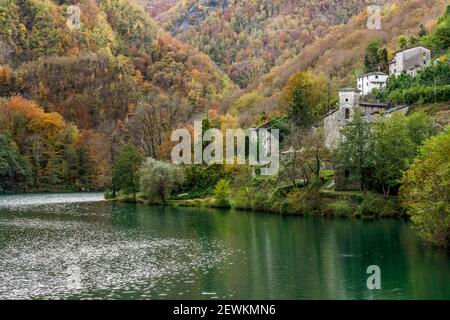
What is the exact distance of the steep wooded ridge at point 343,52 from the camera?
406ft

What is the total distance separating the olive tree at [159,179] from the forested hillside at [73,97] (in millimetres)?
18043

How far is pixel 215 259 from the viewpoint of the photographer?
39188mm

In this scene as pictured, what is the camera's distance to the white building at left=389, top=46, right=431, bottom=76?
301ft

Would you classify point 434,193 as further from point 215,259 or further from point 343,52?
point 343,52

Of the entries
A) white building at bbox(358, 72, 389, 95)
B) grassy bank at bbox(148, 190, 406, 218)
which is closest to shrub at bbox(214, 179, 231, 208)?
grassy bank at bbox(148, 190, 406, 218)

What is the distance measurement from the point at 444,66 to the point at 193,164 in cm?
3489

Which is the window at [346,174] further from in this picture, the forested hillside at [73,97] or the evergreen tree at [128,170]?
the forested hillside at [73,97]

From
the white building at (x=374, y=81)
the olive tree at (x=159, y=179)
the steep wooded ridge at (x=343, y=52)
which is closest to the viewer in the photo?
the olive tree at (x=159, y=179)

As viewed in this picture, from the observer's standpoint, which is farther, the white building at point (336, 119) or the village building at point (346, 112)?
the white building at point (336, 119)

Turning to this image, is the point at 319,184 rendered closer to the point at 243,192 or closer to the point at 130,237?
the point at 243,192

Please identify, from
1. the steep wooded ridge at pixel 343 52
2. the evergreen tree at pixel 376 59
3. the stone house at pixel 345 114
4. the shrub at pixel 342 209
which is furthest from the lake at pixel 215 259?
the steep wooded ridge at pixel 343 52

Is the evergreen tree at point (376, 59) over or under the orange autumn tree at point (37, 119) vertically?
over

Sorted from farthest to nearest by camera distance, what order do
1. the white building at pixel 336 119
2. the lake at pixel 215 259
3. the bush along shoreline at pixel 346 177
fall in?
the white building at pixel 336 119 < the bush along shoreline at pixel 346 177 < the lake at pixel 215 259
